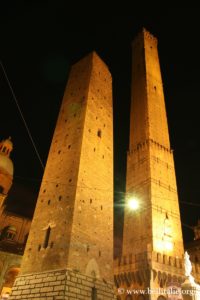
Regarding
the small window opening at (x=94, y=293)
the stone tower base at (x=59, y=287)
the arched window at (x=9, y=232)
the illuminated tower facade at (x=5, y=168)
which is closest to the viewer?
the stone tower base at (x=59, y=287)

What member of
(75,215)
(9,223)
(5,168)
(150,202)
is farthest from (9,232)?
(75,215)

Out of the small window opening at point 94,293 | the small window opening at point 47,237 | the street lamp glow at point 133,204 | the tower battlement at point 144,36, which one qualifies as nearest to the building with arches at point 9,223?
the street lamp glow at point 133,204

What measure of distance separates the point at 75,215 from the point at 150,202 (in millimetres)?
6609

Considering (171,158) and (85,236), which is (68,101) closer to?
(171,158)

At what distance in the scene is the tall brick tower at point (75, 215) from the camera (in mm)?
11242

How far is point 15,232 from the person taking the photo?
27078 mm

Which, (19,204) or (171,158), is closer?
(171,158)

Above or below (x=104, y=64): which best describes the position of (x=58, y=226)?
below

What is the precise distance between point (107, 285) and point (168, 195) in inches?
319

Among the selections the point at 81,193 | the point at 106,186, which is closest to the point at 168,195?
the point at 106,186

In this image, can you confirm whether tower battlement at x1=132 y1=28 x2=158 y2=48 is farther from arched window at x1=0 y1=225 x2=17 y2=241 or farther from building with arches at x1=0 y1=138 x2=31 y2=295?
arched window at x1=0 y1=225 x2=17 y2=241

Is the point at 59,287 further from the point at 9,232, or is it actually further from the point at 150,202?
the point at 9,232

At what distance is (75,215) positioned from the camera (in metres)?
12.4

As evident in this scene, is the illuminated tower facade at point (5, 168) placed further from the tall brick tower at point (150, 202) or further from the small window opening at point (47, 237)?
the small window opening at point (47, 237)
